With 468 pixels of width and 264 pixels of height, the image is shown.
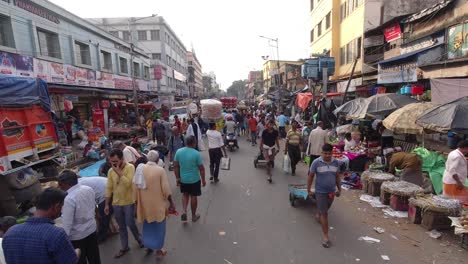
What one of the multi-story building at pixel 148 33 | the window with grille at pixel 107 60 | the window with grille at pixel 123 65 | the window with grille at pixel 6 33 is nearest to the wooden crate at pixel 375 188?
the window with grille at pixel 6 33

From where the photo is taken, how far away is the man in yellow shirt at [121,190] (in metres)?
4.42

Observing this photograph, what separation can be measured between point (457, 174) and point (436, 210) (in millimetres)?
849

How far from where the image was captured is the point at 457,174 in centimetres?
543

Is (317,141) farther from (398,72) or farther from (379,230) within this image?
(398,72)

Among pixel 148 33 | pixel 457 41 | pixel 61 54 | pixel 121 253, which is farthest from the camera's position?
pixel 148 33

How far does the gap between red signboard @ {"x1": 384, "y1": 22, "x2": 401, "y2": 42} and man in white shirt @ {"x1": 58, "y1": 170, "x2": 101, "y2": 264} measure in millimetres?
15903

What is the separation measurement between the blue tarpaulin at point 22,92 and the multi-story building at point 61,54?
15.9ft

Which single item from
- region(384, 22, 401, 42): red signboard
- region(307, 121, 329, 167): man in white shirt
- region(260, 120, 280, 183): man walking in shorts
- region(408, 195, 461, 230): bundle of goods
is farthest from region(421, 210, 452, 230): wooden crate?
region(384, 22, 401, 42): red signboard

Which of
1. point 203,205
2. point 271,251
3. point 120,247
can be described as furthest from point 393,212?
point 120,247

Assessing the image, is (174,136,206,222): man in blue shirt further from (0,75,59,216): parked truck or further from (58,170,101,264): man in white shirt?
(0,75,59,216): parked truck

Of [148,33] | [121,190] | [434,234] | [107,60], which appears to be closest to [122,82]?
[107,60]

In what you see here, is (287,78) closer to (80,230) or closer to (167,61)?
(167,61)

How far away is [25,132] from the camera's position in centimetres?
712

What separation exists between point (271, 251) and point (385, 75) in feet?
40.7
